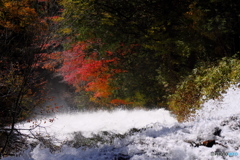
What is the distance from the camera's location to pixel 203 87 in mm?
8711

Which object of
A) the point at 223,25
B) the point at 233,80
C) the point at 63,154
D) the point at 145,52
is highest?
the point at 223,25

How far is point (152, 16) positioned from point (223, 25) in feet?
12.1

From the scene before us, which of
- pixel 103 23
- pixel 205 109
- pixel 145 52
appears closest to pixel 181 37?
pixel 145 52

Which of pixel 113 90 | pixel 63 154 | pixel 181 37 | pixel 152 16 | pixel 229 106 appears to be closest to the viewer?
pixel 63 154

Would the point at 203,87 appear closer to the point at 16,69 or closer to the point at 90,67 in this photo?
the point at 90,67

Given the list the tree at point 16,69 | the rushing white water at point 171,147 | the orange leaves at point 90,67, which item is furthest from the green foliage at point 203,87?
the tree at point 16,69

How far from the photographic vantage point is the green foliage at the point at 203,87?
26.1 ft

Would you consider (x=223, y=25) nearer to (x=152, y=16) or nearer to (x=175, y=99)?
(x=152, y=16)

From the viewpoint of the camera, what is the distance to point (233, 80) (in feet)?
25.4

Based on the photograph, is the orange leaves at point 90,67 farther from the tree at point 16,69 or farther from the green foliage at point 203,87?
the green foliage at point 203,87

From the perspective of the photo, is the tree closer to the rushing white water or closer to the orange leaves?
the rushing white water

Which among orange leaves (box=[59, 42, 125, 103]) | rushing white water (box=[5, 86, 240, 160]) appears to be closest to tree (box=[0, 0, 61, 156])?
rushing white water (box=[5, 86, 240, 160])

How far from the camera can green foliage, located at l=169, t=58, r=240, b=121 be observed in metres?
7.97

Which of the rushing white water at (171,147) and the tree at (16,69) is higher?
the tree at (16,69)
